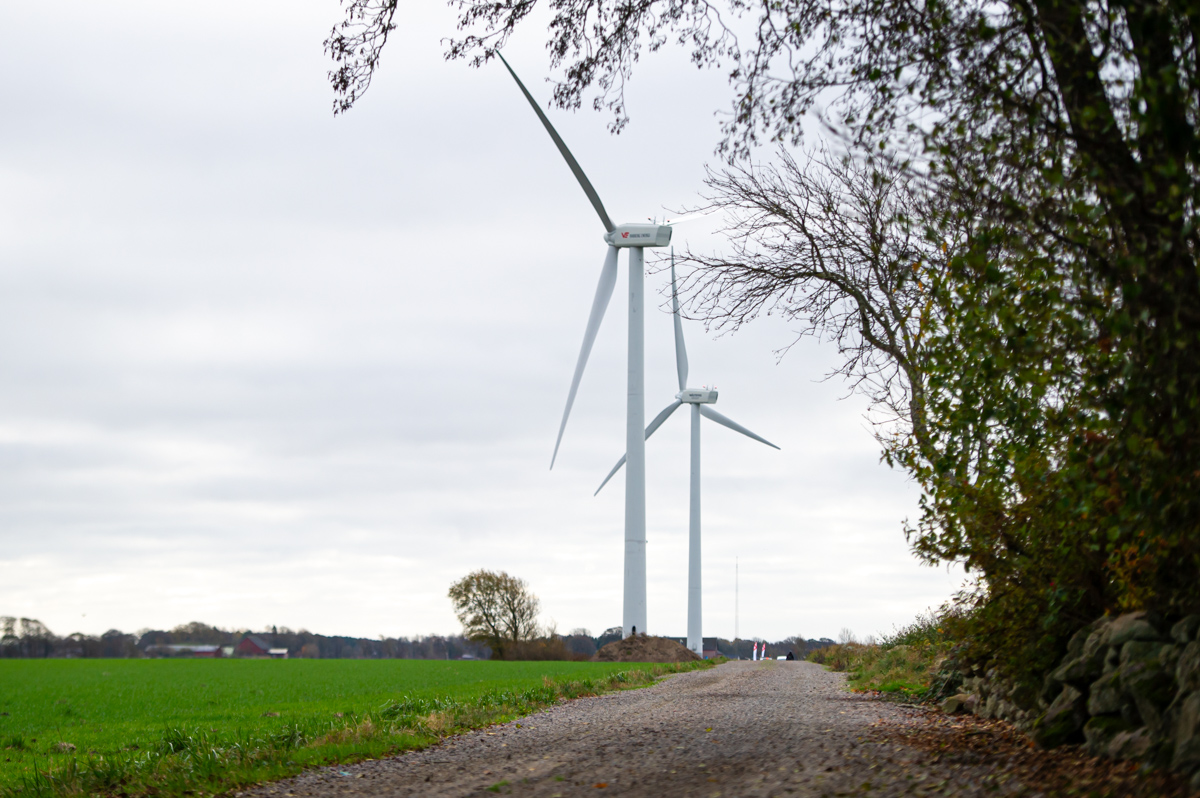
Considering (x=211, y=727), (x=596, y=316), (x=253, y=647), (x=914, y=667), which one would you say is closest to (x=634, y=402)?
(x=596, y=316)

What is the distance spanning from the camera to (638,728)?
1420cm

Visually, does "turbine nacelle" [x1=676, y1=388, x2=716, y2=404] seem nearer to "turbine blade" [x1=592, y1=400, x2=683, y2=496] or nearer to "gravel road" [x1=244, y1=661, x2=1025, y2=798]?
"turbine blade" [x1=592, y1=400, x2=683, y2=496]

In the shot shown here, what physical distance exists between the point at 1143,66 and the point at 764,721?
1101 cm

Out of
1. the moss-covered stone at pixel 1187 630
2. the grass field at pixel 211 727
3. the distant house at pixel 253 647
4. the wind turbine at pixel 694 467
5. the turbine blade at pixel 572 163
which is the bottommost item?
the grass field at pixel 211 727

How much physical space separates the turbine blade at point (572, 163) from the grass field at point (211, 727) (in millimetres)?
19746

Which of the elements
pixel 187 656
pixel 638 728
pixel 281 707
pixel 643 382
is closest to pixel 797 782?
pixel 638 728

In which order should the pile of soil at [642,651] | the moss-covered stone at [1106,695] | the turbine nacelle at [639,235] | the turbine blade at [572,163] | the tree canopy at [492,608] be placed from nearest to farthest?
the moss-covered stone at [1106,695], the turbine blade at [572,163], the pile of soil at [642,651], the turbine nacelle at [639,235], the tree canopy at [492,608]

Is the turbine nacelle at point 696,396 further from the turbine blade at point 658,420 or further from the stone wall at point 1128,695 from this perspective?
the stone wall at point 1128,695

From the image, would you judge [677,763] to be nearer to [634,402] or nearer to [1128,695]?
[1128,695]

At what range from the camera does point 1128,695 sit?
8.52 m

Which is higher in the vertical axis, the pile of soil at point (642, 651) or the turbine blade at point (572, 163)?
the turbine blade at point (572, 163)

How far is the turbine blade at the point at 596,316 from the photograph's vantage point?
1801 inches

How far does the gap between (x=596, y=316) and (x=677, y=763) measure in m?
36.5

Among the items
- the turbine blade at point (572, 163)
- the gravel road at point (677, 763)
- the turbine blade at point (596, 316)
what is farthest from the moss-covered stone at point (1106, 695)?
the turbine blade at point (596, 316)
